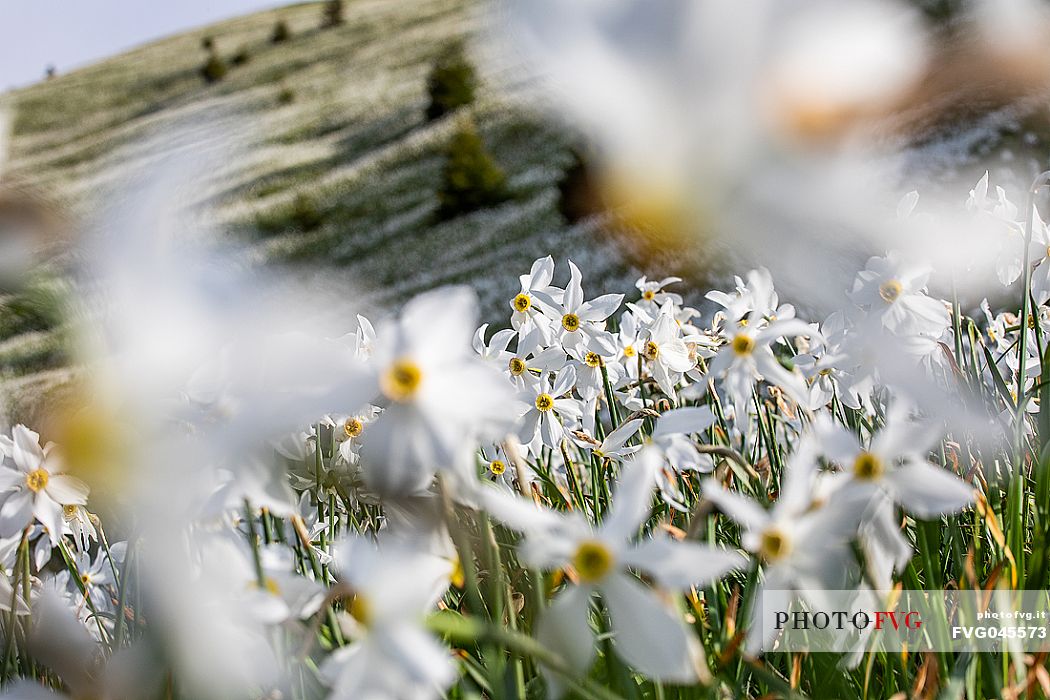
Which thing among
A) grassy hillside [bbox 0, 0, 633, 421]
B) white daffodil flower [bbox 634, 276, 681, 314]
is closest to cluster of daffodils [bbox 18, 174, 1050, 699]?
grassy hillside [bbox 0, 0, 633, 421]

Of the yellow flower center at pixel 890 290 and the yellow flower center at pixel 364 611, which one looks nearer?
the yellow flower center at pixel 364 611

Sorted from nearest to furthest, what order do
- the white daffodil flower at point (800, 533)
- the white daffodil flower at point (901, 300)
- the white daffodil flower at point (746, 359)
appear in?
the white daffodil flower at point (800, 533) → the white daffodil flower at point (746, 359) → the white daffodil flower at point (901, 300)

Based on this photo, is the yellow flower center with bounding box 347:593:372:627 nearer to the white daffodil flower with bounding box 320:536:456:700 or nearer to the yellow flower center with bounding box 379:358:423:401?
the white daffodil flower with bounding box 320:536:456:700

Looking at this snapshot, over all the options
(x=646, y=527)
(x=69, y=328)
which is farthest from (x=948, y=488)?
(x=646, y=527)

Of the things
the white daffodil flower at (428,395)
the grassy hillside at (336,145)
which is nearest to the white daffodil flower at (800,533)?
the white daffodil flower at (428,395)

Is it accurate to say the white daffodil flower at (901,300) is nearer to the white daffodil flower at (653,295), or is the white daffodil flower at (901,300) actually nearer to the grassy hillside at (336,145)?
the white daffodil flower at (653,295)

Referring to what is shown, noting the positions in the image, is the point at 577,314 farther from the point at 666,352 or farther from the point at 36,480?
the point at 36,480
